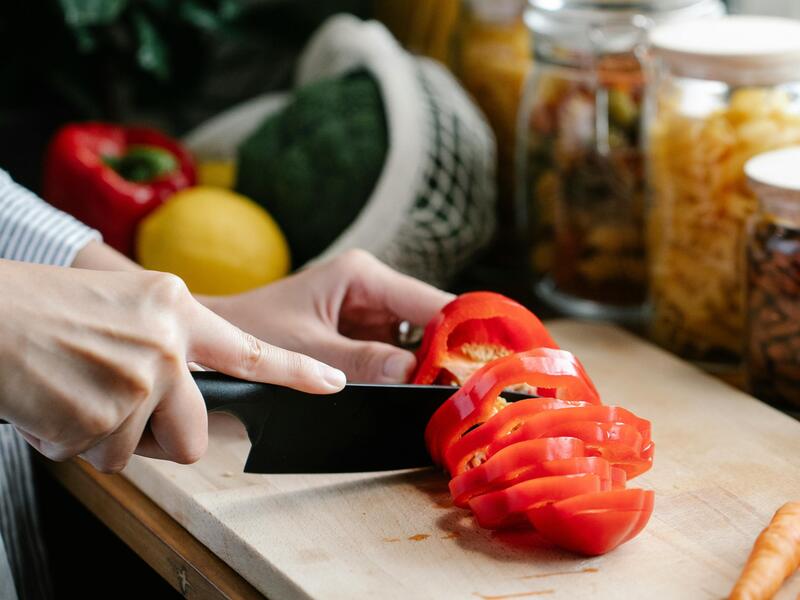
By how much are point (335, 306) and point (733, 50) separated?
1.72 ft

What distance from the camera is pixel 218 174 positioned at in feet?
5.67

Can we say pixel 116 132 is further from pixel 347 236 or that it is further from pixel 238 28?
pixel 347 236

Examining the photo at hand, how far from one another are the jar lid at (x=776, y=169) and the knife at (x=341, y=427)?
1.06ft

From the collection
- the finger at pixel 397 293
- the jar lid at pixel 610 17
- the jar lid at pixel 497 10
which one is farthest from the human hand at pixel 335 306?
the jar lid at pixel 497 10

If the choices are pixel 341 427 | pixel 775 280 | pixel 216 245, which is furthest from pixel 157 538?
pixel 775 280

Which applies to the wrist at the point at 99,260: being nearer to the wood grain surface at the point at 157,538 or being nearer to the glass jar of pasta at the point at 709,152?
the wood grain surface at the point at 157,538

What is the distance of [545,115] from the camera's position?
1471 millimetres

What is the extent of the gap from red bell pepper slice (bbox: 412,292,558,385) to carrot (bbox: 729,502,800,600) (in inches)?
10.9

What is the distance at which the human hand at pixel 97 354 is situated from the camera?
2.49ft

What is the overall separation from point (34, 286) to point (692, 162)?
0.77 meters

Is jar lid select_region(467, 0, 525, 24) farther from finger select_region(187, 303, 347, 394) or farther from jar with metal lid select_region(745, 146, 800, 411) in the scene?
finger select_region(187, 303, 347, 394)

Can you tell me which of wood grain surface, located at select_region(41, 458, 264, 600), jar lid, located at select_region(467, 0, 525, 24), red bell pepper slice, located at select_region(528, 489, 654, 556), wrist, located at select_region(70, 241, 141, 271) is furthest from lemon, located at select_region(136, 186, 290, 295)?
red bell pepper slice, located at select_region(528, 489, 654, 556)

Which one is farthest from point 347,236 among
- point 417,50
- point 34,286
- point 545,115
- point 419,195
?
point 34,286

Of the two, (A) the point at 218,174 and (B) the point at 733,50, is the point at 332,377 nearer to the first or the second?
(B) the point at 733,50
